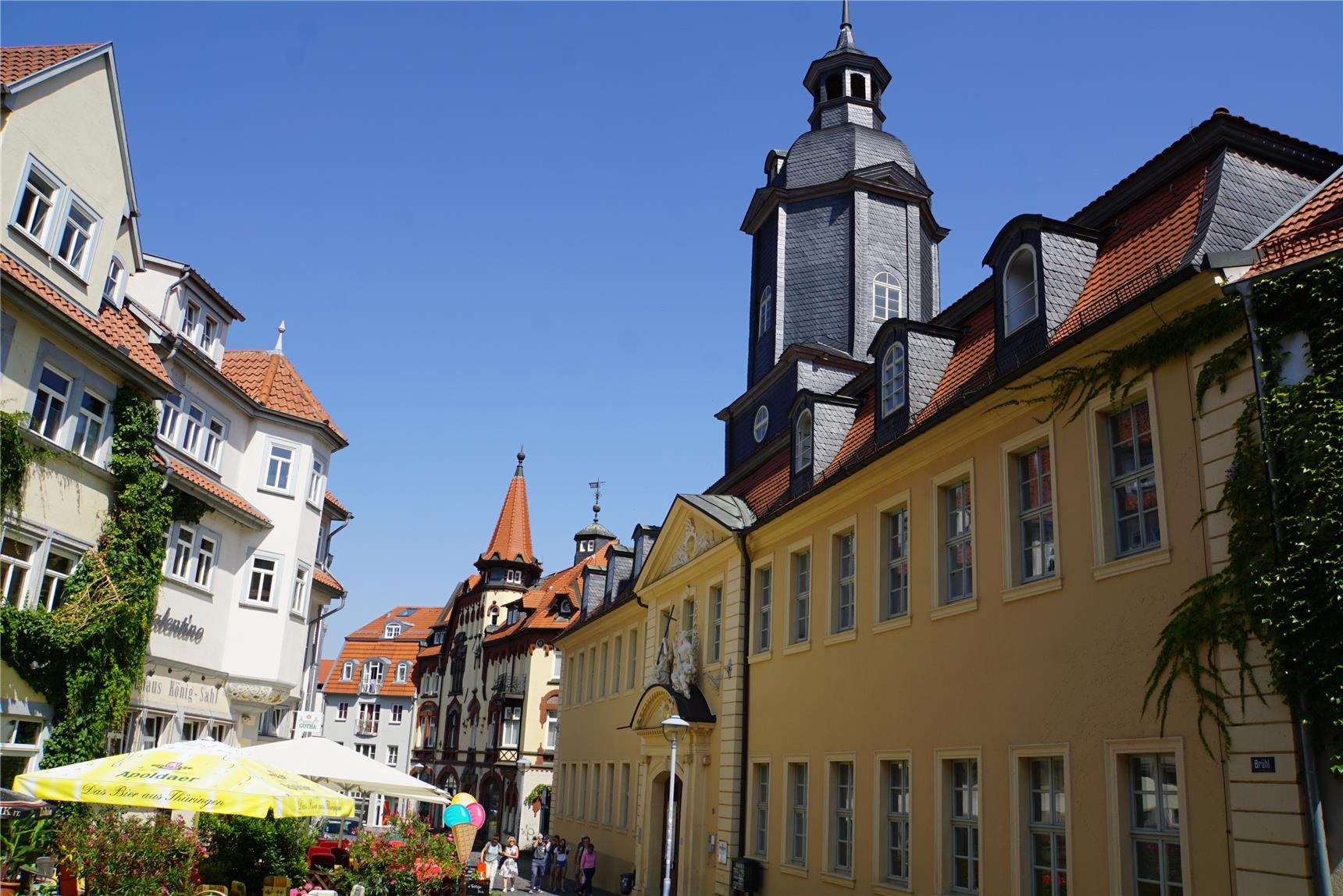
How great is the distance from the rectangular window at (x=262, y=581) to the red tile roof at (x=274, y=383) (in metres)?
3.78

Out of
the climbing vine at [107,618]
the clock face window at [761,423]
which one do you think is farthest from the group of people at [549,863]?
the clock face window at [761,423]

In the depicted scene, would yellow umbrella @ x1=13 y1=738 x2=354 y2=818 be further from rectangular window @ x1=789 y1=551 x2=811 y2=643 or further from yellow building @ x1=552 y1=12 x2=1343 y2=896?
rectangular window @ x1=789 y1=551 x2=811 y2=643

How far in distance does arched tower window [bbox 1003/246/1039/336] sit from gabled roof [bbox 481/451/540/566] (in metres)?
55.1

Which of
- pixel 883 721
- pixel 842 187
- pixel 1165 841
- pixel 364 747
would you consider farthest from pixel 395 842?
pixel 364 747

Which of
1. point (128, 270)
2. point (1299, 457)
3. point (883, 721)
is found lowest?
point (883, 721)

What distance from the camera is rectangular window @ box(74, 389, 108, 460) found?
18.2 m

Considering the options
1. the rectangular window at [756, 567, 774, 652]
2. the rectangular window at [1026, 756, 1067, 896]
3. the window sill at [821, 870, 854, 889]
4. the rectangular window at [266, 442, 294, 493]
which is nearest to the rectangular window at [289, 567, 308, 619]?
the rectangular window at [266, 442, 294, 493]

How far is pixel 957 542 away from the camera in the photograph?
602 inches

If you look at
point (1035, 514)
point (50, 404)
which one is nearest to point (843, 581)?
point (1035, 514)

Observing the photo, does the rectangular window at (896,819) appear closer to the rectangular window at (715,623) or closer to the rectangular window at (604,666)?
the rectangular window at (715,623)

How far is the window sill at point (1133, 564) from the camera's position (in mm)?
11008

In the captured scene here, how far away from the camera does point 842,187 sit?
1096 inches

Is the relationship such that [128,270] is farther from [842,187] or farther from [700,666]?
[842,187]

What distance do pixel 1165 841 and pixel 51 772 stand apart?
492 inches
